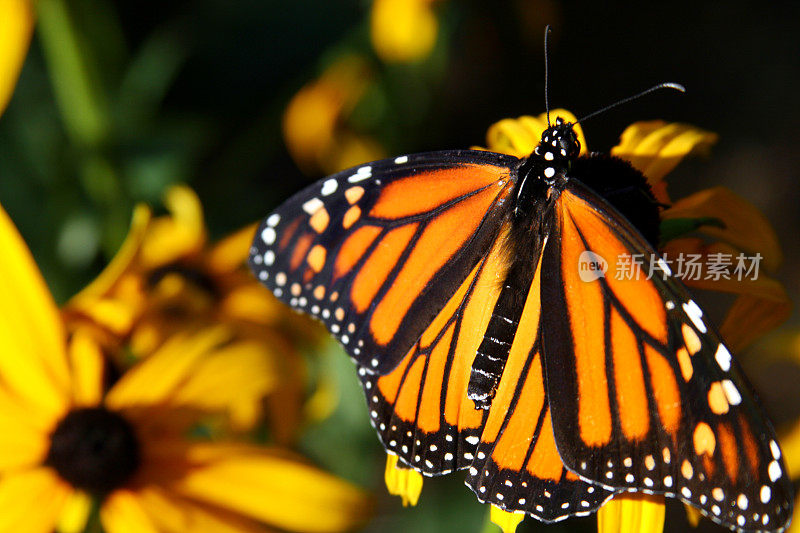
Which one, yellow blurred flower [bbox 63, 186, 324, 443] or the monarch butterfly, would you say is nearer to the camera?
the monarch butterfly

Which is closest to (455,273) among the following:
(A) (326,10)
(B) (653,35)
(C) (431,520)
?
(C) (431,520)

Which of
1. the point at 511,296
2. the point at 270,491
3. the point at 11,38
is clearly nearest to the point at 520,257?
the point at 511,296

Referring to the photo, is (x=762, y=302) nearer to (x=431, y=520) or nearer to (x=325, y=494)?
(x=325, y=494)

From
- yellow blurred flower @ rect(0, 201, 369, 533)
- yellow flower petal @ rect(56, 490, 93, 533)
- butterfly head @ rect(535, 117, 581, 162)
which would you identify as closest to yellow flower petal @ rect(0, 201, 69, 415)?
yellow blurred flower @ rect(0, 201, 369, 533)

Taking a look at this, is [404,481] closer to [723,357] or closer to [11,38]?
[723,357]

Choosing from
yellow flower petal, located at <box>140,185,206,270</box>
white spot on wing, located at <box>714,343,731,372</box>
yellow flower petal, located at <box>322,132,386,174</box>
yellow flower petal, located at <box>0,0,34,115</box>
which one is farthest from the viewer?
yellow flower petal, located at <box>322,132,386,174</box>

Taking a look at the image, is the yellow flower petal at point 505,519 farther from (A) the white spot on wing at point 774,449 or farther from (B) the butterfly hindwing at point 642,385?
(A) the white spot on wing at point 774,449

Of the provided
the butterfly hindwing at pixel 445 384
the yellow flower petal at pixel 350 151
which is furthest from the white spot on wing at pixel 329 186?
the yellow flower petal at pixel 350 151

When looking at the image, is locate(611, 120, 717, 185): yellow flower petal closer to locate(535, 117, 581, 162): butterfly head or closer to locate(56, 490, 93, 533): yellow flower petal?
locate(535, 117, 581, 162): butterfly head
